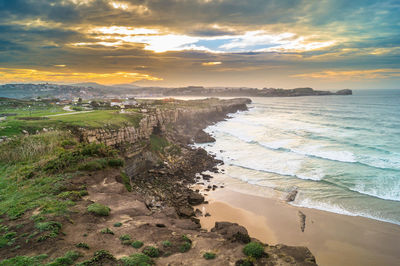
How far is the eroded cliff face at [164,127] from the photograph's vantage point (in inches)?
1064

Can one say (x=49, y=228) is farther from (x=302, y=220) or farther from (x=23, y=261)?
(x=302, y=220)

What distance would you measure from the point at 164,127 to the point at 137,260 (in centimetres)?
3567

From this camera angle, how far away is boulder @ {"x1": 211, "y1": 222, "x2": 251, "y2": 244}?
12.2 m

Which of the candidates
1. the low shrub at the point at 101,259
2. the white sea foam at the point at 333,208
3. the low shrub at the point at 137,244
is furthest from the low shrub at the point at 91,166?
the white sea foam at the point at 333,208

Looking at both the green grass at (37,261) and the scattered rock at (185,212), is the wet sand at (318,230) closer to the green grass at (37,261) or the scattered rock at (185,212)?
the scattered rock at (185,212)

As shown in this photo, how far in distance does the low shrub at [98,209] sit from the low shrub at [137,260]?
4284 millimetres

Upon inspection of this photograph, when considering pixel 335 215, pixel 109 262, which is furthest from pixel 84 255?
pixel 335 215

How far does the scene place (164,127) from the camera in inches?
1735

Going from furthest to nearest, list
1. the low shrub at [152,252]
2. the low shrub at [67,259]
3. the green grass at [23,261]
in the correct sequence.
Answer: the low shrub at [152,252] < the low shrub at [67,259] < the green grass at [23,261]

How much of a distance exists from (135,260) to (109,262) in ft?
3.49

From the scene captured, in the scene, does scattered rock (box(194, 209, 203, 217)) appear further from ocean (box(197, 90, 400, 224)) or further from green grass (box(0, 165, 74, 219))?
green grass (box(0, 165, 74, 219))

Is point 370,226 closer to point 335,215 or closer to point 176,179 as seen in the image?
point 335,215

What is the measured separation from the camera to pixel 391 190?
78.3 feet

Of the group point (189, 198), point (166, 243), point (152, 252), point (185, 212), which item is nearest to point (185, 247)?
point (166, 243)
